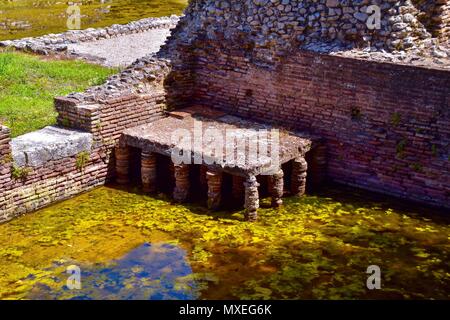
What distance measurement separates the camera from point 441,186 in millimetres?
10195

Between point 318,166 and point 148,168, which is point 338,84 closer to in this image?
point 318,166

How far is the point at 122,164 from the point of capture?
1124cm

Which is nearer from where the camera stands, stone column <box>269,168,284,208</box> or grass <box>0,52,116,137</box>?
stone column <box>269,168,284,208</box>

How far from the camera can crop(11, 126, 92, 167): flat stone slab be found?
1000 cm

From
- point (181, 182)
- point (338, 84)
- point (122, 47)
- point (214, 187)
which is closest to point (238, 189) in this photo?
point (214, 187)

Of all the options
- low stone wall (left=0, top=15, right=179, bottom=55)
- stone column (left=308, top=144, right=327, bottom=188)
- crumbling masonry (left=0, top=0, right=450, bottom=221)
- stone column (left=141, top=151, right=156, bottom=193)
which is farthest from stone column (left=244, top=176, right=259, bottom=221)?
low stone wall (left=0, top=15, right=179, bottom=55)

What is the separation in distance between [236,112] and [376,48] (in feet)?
8.20

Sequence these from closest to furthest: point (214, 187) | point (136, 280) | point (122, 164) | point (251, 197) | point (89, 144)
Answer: point (136, 280) < point (251, 197) < point (214, 187) < point (89, 144) < point (122, 164)

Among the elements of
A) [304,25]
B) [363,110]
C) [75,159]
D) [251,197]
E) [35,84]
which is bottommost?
[251,197]

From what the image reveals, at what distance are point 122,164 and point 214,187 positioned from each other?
5.87 feet

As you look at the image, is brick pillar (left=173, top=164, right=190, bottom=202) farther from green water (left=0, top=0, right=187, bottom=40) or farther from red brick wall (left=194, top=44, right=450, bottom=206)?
green water (left=0, top=0, right=187, bottom=40)

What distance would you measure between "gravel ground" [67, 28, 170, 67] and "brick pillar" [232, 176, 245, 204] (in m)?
6.74

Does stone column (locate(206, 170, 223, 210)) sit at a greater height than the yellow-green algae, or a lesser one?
greater

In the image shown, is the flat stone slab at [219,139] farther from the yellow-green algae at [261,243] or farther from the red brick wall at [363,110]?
the yellow-green algae at [261,243]
